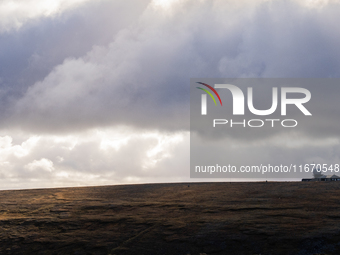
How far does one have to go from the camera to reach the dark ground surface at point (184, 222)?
589 inches

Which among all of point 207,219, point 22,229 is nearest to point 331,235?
point 207,219

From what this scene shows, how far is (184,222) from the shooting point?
1781 centimetres

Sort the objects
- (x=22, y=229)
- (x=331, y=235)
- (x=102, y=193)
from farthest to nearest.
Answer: (x=102, y=193) < (x=22, y=229) < (x=331, y=235)

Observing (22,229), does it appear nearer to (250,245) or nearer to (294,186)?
(250,245)

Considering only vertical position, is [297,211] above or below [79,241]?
above

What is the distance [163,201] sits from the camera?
2294cm

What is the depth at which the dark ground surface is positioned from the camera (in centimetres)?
1497

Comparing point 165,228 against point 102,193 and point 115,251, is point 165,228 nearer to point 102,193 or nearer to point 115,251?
point 115,251

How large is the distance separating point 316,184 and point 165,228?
46.2 ft

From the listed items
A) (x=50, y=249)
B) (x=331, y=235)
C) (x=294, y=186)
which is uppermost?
(x=294, y=186)

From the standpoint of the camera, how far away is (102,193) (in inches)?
1112

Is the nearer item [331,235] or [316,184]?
[331,235]

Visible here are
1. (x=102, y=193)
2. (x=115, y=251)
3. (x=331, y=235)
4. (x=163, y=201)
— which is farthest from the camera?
(x=102, y=193)

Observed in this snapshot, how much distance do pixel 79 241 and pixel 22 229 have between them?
476 cm
